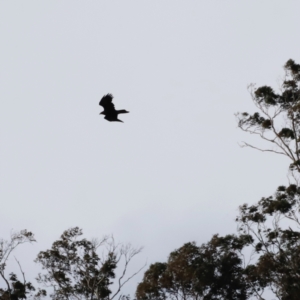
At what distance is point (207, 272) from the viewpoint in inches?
1069

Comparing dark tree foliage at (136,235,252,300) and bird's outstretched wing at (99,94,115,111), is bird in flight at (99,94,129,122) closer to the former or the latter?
bird's outstretched wing at (99,94,115,111)

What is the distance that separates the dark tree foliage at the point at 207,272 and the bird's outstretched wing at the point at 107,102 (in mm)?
17290

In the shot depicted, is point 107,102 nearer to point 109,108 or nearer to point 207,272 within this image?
point 109,108

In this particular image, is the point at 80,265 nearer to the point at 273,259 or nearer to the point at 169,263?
the point at 169,263

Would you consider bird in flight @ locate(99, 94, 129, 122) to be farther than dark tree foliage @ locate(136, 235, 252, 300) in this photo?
No

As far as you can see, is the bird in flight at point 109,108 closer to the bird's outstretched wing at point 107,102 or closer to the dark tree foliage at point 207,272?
the bird's outstretched wing at point 107,102

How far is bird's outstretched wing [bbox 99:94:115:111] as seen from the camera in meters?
12.8

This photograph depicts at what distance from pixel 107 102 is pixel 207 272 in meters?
18.2

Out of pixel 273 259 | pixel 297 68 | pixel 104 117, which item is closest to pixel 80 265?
pixel 273 259

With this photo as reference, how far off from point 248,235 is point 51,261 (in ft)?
40.3

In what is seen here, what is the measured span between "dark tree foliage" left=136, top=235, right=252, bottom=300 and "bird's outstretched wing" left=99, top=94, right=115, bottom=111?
1729cm

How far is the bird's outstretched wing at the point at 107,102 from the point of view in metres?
12.8

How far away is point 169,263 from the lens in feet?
92.6

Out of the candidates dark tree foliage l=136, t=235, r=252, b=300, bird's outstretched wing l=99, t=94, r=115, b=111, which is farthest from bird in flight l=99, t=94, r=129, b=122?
dark tree foliage l=136, t=235, r=252, b=300
